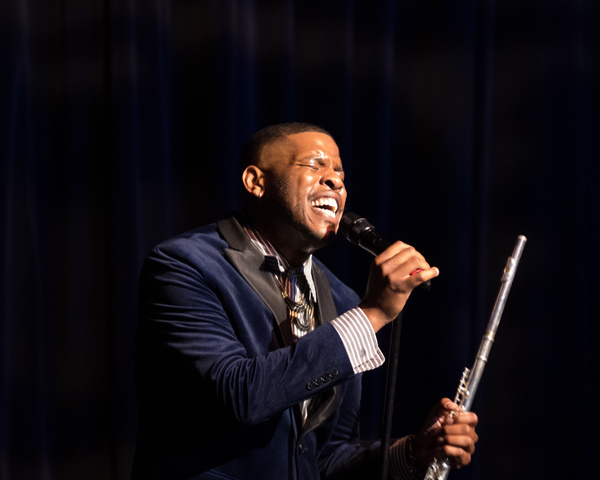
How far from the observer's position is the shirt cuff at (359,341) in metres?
1.31

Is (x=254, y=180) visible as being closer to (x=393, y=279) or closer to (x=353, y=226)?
(x=353, y=226)

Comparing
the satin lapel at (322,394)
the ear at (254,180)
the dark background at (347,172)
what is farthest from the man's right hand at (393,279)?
the dark background at (347,172)

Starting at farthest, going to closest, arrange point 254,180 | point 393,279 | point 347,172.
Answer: point 347,172 < point 254,180 < point 393,279

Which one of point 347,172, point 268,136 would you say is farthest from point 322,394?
point 347,172

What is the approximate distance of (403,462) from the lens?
1.63 meters

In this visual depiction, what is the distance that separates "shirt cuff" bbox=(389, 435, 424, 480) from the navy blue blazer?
0.64ft

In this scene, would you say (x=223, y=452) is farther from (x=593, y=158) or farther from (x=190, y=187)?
(x=593, y=158)

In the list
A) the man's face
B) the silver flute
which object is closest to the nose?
the man's face

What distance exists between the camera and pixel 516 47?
2.49 meters

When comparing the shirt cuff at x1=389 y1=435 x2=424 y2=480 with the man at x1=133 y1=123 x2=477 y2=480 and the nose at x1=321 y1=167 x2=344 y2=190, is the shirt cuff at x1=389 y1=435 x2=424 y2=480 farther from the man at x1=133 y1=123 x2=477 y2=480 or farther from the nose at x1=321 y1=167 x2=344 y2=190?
the nose at x1=321 y1=167 x2=344 y2=190

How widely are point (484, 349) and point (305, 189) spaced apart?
0.60m

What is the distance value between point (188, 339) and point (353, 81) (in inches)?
55.8

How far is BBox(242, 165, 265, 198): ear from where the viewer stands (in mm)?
1731

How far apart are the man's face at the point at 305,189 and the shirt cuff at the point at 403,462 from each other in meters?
0.54
